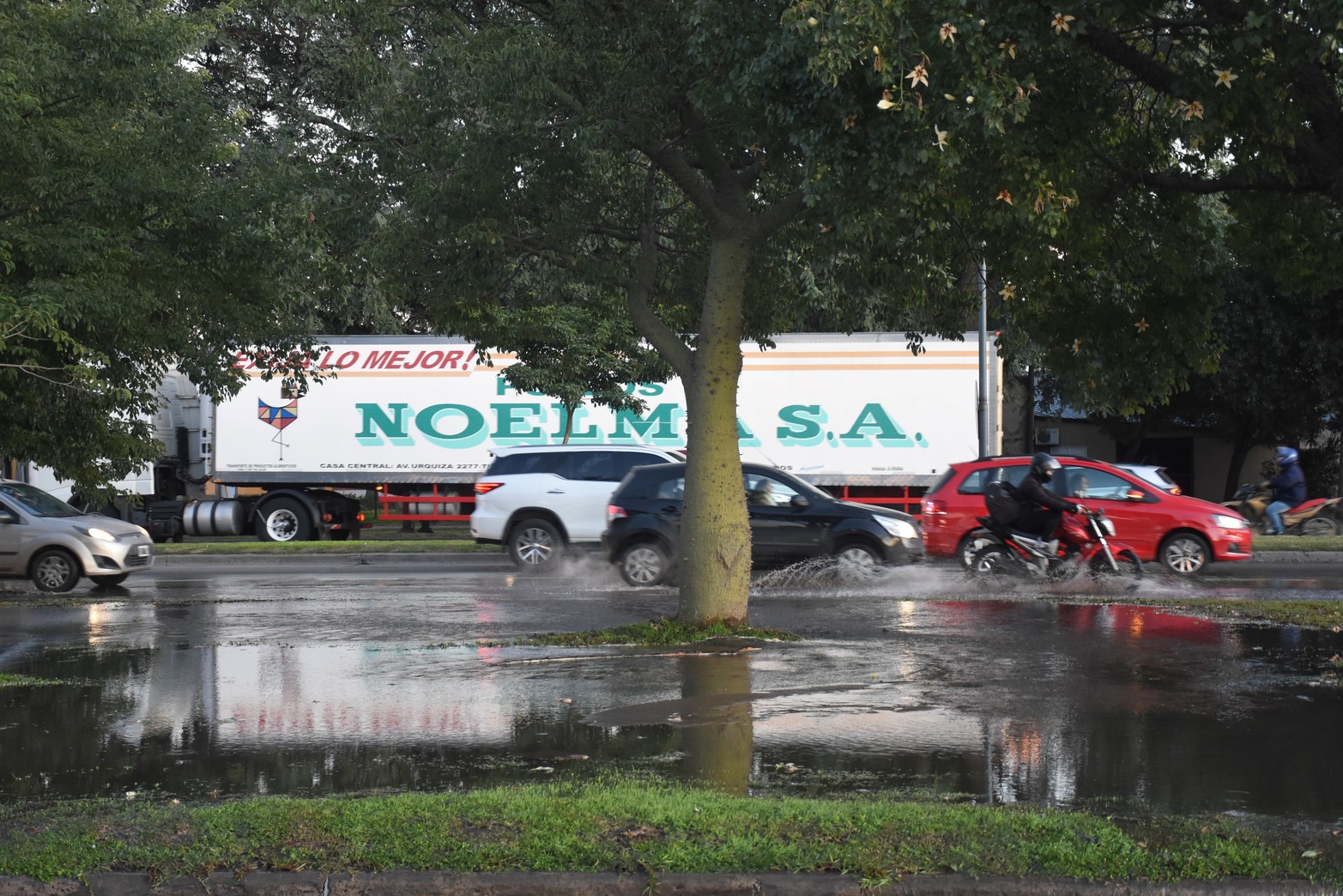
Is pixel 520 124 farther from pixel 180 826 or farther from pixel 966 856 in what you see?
pixel 966 856

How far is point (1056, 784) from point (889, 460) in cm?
2043

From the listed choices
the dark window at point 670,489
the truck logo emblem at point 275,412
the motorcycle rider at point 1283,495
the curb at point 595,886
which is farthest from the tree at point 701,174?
the truck logo emblem at point 275,412

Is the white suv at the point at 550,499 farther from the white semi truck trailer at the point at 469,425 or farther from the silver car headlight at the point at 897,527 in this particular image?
the white semi truck trailer at the point at 469,425

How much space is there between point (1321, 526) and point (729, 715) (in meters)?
20.8

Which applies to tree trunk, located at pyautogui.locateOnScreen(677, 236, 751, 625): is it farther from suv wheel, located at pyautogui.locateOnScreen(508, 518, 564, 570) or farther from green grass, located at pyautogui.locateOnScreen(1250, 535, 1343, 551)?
green grass, located at pyautogui.locateOnScreen(1250, 535, 1343, 551)

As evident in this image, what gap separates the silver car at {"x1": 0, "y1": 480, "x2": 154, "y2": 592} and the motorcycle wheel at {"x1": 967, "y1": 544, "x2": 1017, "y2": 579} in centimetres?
1093

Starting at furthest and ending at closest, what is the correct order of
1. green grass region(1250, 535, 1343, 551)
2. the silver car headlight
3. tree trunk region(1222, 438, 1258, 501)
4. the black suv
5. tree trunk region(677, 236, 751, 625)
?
tree trunk region(1222, 438, 1258, 501)
green grass region(1250, 535, 1343, 551)
the silver car headlight
the black suv
tree trunk region(677, 236, 751, 625)

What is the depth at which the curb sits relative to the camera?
4.92 m

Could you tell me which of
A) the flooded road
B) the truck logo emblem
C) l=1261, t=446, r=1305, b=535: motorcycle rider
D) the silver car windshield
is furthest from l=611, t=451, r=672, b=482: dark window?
l=1261, t=446, r=1305, b=535: motorcycle rider

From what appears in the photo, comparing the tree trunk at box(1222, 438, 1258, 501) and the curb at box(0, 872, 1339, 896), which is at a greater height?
the tree trunk at box(1222, 438, 1258, 501)

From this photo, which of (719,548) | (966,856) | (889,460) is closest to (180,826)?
(966,856)

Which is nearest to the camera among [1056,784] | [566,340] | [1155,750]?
[1056,784]

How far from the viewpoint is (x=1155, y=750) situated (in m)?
7.39

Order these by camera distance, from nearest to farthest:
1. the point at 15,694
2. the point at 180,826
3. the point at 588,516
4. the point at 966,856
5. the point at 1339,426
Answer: the point at 966,856, the point at 180,826, the point at 15,694, the point at 588,516, the point at 1339,426
